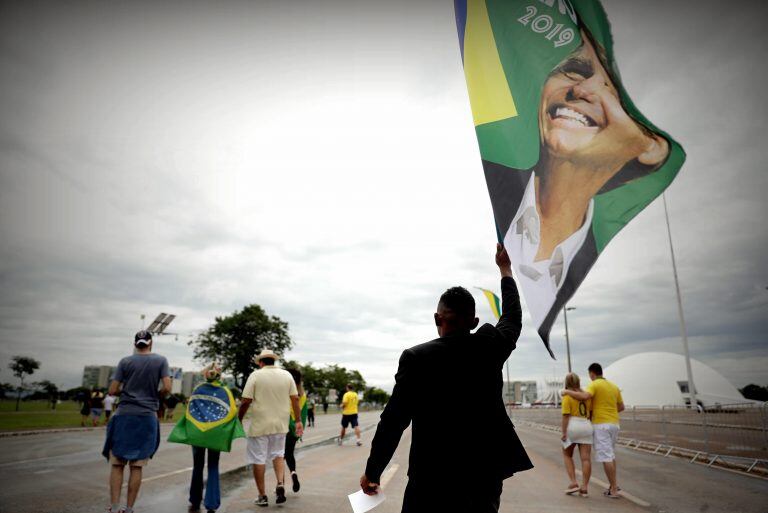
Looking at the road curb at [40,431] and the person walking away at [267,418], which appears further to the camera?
the road curb at [40,431]

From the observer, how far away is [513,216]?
4047 mm

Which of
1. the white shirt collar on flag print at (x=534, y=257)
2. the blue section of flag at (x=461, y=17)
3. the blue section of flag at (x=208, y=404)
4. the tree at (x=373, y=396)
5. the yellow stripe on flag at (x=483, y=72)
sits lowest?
the tree at (x=373, y=396)

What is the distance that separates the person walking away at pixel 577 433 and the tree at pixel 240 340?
170ft

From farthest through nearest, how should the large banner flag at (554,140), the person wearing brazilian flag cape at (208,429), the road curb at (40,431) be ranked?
the road curb at (40,431) < the person wearing brazilian flag cape at (208,429) < the large banner flag at (554,140)

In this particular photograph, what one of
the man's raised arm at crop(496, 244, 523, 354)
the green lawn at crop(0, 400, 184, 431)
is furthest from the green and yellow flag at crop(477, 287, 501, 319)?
the green lawn at crop(0, 400, 184, 431)

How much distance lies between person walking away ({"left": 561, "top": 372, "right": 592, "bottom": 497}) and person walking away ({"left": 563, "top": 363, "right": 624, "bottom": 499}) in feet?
0.34

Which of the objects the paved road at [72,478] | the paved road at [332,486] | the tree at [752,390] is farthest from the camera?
the tree at [752,390]

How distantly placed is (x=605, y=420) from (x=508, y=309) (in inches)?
210

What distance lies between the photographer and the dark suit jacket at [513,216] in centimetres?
383

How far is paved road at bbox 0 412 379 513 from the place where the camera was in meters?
5.91

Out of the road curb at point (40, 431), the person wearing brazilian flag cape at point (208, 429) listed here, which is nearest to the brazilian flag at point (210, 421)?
the person wearing brazilian flag cape at point (208, 429)

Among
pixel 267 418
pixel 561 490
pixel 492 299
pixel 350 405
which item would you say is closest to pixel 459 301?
pixel 267 418

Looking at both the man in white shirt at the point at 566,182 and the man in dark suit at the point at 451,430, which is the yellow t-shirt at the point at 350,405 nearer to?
the man in white shirt at the point at 566,182

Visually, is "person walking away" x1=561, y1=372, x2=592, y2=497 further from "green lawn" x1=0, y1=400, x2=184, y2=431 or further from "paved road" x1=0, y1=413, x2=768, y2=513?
"green lawn" x1=0, y1=400, x2=184, y2=431
